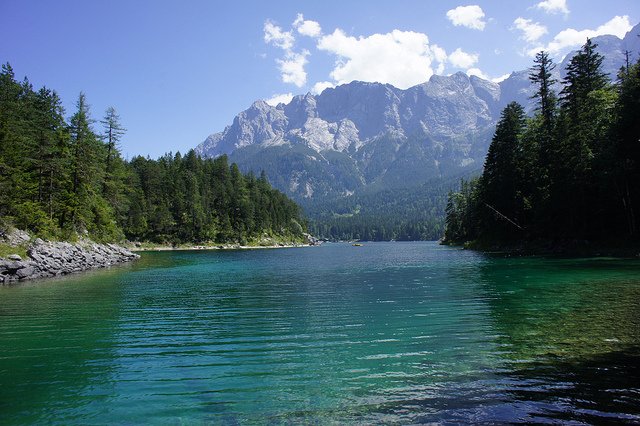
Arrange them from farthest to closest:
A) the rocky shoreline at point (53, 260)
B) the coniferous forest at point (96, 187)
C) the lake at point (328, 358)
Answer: the coniferous forest at point (96, 187)
the rocky shoreline at point (53, 260)
the lake at point (328, 358)

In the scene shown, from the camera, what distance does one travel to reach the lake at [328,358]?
8.66m

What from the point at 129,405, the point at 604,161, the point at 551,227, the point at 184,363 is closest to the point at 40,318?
the point at 184,363

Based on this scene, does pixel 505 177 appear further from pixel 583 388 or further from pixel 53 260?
pixel 53 260

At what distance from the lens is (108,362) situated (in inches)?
511

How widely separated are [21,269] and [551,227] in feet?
231

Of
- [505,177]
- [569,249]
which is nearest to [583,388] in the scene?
[569,249]

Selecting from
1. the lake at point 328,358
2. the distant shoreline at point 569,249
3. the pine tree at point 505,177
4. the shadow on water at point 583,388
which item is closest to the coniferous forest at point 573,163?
the pine tree at point 505,177

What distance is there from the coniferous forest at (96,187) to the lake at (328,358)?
28.9 meters

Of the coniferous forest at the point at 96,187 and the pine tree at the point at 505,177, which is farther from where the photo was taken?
the pine tree at the point at 505,177

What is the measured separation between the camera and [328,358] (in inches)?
508

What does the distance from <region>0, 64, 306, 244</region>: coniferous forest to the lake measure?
94.9 feet

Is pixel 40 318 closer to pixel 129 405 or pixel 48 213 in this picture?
pixel 129 405

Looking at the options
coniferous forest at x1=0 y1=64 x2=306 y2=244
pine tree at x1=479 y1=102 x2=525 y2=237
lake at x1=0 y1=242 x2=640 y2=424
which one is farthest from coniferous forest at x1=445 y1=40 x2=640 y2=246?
coniferous forest at x1=0 y1=64 x2=306 y2=244

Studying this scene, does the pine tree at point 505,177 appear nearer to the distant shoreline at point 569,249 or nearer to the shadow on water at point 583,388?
the distant shoreline at point 569,249
